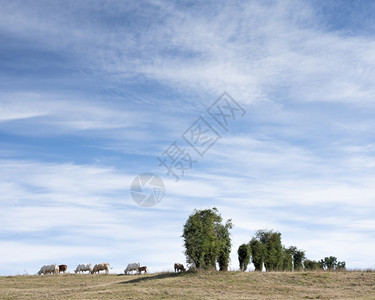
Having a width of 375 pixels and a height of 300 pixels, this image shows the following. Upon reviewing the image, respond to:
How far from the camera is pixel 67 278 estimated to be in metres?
43.3

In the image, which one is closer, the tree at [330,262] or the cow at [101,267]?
the cow at [101,267]

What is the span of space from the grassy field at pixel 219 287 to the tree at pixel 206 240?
6.54 feet

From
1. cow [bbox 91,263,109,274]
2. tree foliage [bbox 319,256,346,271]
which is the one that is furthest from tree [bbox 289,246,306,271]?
cow [bbox 91,263,109,274]

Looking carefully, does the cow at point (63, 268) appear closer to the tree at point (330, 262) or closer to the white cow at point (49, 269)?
the white cow at point (49, 269)

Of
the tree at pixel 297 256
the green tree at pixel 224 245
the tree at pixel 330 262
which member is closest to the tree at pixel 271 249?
the green tree at pixel 224 245

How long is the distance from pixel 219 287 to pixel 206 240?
749 cm

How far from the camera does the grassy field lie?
1123 inches

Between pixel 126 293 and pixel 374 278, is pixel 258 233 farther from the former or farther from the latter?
pixel 126 293

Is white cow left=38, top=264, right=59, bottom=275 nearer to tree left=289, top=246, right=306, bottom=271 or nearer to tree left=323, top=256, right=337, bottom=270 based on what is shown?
tree left=289, top=246, right=306, bottom=271

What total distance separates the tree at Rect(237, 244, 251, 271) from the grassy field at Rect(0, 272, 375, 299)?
224 inches

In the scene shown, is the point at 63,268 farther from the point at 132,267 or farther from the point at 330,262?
the point at 330,262

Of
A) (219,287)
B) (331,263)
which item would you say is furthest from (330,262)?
(219,287)

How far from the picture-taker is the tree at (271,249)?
4569 cm

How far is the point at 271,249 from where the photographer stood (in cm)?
4669
